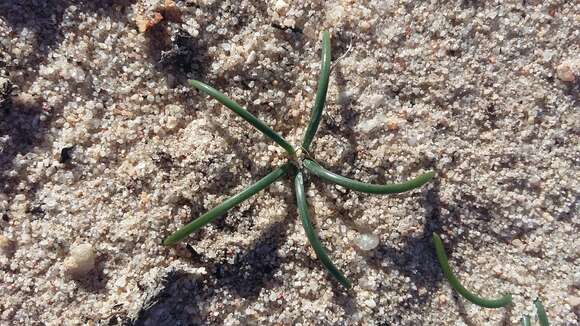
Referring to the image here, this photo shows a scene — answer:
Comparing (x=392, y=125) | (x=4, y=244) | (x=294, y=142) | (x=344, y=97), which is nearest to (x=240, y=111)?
(x=294, y=142)

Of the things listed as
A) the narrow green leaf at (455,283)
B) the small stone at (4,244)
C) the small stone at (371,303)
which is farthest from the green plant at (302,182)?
the small stone at (4,244)

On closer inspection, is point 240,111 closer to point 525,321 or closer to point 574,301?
point 525,321

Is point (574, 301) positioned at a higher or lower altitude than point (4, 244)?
higher

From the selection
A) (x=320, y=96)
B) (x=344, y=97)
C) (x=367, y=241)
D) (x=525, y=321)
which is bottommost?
(x=525, y=321)

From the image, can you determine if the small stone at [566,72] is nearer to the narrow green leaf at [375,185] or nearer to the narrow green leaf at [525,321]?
the narrow green leaf at [375,185]

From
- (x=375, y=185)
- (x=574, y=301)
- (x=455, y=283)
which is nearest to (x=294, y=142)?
(x=375, y=185)

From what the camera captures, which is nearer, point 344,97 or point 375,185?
point 375,185
